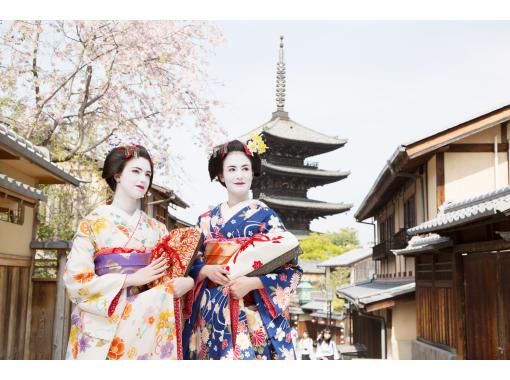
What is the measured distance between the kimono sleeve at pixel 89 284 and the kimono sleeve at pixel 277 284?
0.69 m

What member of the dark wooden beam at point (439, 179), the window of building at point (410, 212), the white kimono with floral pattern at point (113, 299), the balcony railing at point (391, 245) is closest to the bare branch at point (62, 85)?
the white kimono with floral pattern at point (113, 299)

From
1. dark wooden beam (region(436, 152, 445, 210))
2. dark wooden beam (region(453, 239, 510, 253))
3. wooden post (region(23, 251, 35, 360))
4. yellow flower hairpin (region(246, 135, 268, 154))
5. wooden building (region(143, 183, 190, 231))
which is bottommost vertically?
wooden post (region(23, 251, 35, 360))

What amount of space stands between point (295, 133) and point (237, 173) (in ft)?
52.2

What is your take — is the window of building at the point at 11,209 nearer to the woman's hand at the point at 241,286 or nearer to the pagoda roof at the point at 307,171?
the woman's hand at the point at 241,286

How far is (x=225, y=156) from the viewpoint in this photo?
304 centimetres

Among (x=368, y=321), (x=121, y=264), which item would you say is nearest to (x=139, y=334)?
(x=121, y=264)

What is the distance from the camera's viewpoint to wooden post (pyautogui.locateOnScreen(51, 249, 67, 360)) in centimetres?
580

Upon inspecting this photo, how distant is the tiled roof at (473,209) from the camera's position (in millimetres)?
4805

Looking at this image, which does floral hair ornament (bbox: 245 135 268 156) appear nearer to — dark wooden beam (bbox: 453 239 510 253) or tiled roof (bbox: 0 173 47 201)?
tiled roof (bbox: 0 173 47 201)

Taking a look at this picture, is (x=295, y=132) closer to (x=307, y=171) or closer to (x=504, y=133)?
(x=307, y=171)

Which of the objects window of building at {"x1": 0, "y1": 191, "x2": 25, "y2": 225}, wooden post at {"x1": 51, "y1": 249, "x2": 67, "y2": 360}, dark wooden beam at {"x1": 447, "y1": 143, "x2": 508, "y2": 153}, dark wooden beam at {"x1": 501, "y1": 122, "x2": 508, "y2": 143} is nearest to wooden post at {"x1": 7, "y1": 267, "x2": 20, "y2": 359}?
wooden post at {"x1": 51, "y1": 249, "x2": 67, "y2": 360}

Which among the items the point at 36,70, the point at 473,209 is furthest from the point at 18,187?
the point at 473,209

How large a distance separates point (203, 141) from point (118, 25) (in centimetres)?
176

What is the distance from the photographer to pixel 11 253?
5539 millimetres
